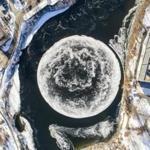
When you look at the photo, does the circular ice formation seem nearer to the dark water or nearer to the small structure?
the dark water

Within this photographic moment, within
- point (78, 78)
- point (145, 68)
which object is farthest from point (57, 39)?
point (145, 68)

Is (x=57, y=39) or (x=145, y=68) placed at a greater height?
(x=57, y=39)

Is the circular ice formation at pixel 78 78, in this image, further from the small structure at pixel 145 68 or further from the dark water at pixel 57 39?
the small structure at pixel 145 68

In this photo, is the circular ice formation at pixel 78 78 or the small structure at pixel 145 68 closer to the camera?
the small structure at pixel 145 68

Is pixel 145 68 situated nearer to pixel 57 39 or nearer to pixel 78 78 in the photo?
pixel 78 78

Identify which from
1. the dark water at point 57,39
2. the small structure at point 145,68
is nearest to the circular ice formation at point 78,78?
the dark water at point 57,39

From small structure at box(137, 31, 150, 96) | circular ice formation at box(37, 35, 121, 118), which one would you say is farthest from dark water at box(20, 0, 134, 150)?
small structure at box(137, 31, 150, 96)
